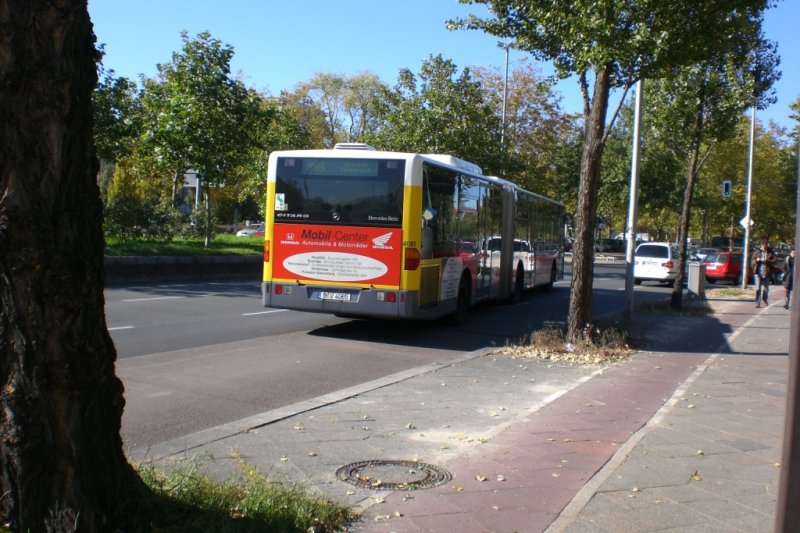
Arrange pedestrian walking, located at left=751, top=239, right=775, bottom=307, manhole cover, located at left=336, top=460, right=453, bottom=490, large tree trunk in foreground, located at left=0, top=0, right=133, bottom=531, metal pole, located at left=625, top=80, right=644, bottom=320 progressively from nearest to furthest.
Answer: large tree trunk in foreground, located at left=0, top=0, right=133, bottom=531 → manhole cover, located at left=336, top=460, right=453, bottom=490 → metal pole, located at left=625, top=80, right=644, bottom=320 → pedestrian walking, located at left=751, top=239, right=775, bottom=307

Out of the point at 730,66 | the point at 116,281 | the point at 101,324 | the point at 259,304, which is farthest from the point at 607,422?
the point at 116,281

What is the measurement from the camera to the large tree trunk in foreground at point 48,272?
11.0 ft

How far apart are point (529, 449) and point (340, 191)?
24.8ft

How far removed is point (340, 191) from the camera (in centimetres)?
1316

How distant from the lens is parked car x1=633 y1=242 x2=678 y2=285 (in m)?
33.5

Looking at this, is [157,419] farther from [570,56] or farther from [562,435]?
[570,56]

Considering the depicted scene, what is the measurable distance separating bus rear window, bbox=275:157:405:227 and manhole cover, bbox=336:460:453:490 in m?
7.26

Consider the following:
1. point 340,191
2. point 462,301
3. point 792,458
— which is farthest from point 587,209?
point 792,458

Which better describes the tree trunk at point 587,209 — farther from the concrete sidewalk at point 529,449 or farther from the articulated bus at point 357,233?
the articulated bus at point 357,233

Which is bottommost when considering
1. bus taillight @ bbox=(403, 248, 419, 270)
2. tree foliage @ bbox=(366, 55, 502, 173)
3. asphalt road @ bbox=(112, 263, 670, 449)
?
asphalt road @ bbox=(112, 263, 670, 449)

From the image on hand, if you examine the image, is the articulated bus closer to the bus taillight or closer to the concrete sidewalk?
the bus taillight

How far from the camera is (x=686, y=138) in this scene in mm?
20938

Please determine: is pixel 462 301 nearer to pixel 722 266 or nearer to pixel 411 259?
pixel 411 259

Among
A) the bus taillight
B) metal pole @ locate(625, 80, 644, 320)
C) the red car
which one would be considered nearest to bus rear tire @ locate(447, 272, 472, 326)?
the bus taillight
